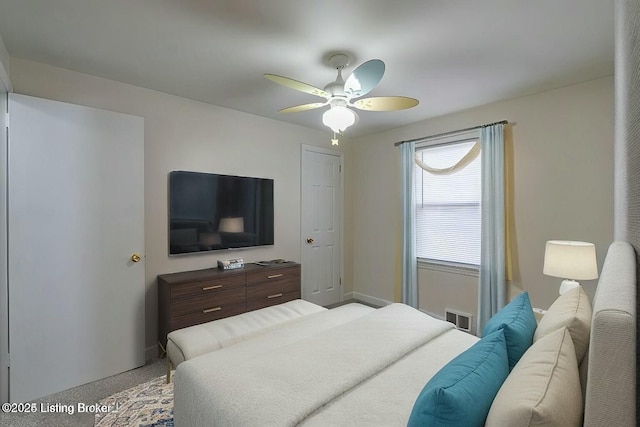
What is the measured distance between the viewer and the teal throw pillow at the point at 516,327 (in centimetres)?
121

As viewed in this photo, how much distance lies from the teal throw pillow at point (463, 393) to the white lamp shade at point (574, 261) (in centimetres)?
169

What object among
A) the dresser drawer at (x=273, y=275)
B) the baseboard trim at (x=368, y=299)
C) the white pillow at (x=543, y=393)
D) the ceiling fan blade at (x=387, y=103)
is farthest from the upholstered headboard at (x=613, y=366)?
the baseboard trim at (x=368, y=299)

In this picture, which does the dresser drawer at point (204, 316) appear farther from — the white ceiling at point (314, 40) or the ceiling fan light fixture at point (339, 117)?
the white ceiling at point (314, 40)

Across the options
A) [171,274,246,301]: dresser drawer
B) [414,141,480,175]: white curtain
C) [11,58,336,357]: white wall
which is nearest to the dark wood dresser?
[171,274,246,301]: dresser drawer

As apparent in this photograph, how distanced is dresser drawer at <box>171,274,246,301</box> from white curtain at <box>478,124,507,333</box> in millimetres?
2506

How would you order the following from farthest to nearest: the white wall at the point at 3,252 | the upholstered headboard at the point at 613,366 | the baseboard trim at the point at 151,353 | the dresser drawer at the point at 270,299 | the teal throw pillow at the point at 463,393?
the dresser drawer at the point at 270,299 → the baseboard trim at the point at 151,353 → the white wall at the point at 3,252 → the teal throw pillow at the point at 463,393 → the upholstered headboard at the point at 613,366

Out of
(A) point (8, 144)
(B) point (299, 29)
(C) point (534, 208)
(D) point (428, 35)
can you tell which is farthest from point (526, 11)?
(A) point (8, 144)

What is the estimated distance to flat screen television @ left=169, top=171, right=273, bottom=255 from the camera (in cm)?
297

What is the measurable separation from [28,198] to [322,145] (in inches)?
124

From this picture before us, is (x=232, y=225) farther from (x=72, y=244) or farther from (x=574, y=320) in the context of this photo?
(x=574, y=320)

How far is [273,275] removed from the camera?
10.7 feet

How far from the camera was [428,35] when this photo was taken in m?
1.94

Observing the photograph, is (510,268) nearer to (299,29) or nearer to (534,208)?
(534,208)

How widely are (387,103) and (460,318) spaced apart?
2.65 m
